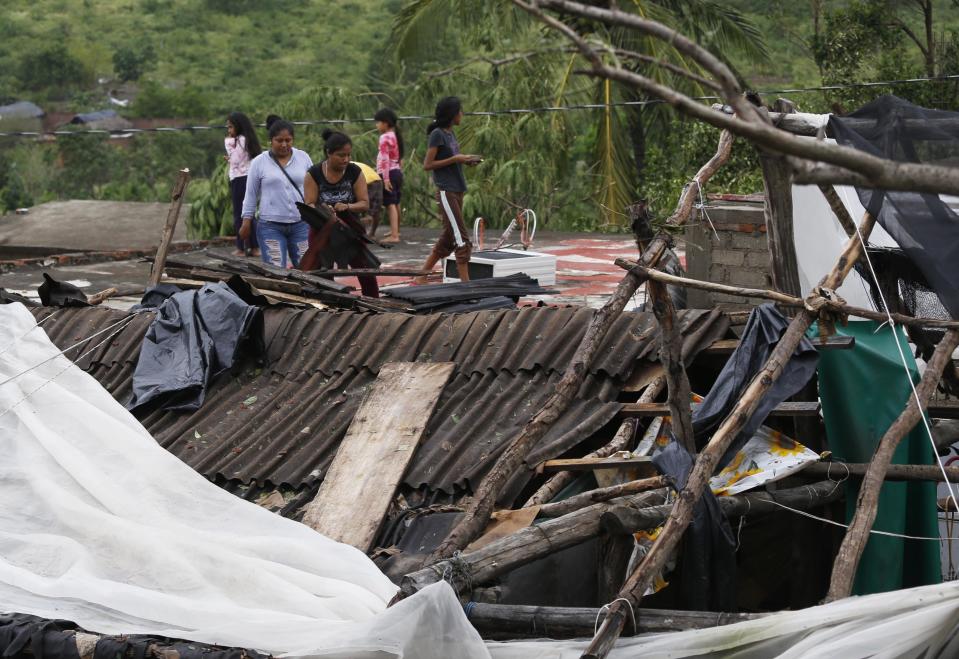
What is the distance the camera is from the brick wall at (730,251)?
27.6 feet

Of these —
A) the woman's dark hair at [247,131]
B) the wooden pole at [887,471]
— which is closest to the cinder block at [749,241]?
the wooden pole at [887,471]

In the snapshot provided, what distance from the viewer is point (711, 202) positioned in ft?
30.2

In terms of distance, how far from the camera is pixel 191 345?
6.88 meters

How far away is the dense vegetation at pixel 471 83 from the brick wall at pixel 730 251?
79 cm

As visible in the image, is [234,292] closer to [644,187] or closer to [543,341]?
[543,341]

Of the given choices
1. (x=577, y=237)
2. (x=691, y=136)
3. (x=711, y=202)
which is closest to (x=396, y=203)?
(x=577, y=237)

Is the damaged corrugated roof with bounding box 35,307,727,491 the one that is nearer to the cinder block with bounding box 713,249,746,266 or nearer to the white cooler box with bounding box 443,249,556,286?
the cinder block with bounding box 713,249,746,266

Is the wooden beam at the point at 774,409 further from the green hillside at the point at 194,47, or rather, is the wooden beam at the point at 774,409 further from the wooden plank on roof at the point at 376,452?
the green hillside at the point at 194,47

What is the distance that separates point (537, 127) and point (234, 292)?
12749mm

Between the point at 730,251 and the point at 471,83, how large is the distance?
15.5 m

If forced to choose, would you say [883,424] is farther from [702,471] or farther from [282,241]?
[282,241]

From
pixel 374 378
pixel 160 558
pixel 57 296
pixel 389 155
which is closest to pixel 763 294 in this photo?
pixel 374 378

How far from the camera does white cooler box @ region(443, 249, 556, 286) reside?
34.3 ft

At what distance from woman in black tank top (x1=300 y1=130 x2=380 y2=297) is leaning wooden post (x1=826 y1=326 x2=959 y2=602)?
16.3 ft
